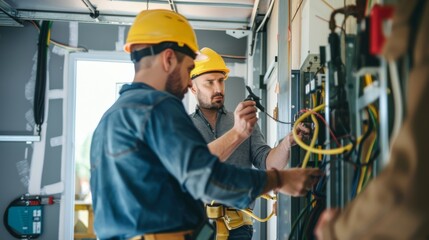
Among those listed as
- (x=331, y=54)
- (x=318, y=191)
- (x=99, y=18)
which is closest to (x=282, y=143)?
(x=318, y=191)

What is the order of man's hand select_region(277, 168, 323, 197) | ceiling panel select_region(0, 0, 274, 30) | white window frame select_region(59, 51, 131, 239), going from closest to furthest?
man's hand select_region(277, 168, 323, 197) < ceiling panel select_region(0, 0, 274, 30) < white window frame select_region(59, 51, 131, 239)

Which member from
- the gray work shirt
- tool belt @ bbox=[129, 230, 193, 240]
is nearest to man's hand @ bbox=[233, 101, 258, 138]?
the gray work shirt

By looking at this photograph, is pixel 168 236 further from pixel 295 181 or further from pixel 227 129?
pixel 227 129

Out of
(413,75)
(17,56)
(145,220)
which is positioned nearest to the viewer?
(413,75)

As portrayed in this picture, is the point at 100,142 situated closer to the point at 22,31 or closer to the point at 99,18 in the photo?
the point at 99,18

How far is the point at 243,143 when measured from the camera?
2.86m

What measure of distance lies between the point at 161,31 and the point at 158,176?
56 cm

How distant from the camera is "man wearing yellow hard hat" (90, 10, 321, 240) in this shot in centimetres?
146

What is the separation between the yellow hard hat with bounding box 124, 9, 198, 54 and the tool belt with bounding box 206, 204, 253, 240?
3.64 feet

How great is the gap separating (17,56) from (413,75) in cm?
478

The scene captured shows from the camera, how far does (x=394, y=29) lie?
0.97 metres

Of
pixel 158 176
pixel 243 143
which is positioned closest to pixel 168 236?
pixel 158 176

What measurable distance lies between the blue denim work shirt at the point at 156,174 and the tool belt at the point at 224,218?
42.2 inches

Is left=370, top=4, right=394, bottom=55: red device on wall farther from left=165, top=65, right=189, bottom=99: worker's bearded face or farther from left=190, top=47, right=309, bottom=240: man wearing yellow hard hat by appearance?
left=190, top=47, right=309, bottom=240: man wearing yellow hard hat
